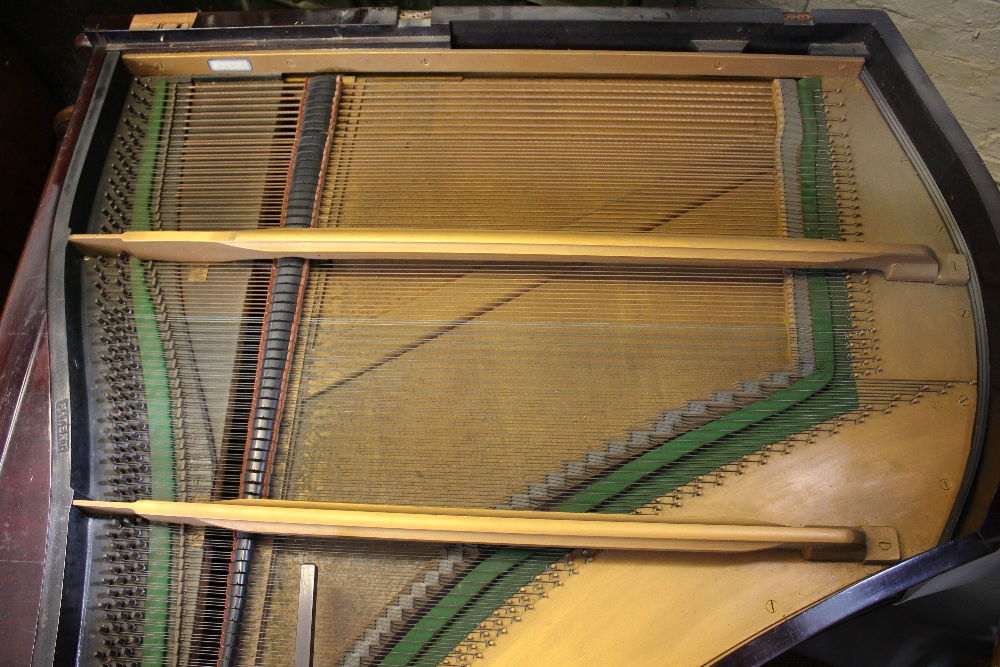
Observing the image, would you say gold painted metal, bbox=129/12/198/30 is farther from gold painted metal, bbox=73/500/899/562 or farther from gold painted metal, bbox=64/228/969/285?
gold painted metal, bbox=73/500/899/562

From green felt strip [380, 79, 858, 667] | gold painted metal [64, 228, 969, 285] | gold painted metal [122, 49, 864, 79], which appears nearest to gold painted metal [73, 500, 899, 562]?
green felt strip [380, 79, 858, 667]

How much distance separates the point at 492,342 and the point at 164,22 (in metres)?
1.34

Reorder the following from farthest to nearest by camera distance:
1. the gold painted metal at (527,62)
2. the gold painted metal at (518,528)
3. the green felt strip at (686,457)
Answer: the gold painted metal at (527,62) < the green felt strip at (686,457) < the gold painted metal at (518,528)

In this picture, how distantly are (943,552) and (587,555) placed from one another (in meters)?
0.73

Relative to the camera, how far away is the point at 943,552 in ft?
4.75

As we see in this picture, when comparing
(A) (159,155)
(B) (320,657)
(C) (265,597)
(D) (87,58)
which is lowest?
(B) (320,657)

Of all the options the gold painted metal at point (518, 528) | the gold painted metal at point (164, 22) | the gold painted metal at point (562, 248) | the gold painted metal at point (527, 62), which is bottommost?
the gold painted metal at point (518, 528)

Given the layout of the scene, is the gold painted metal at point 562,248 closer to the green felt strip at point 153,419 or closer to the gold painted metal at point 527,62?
the green felt strip at point 153,419

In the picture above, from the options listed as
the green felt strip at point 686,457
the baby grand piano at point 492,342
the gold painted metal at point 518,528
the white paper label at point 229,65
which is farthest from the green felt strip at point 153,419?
the green felt strip at point 686,457

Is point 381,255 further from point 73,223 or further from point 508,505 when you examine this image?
point 73,223

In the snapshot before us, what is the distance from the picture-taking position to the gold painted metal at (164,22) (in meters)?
2.16

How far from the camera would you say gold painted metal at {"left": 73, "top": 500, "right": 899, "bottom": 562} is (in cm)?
164

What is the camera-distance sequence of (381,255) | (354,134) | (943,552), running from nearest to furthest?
(943,552) < (381,255) < (354,134)

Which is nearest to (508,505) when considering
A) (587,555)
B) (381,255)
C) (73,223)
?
(587,555)
